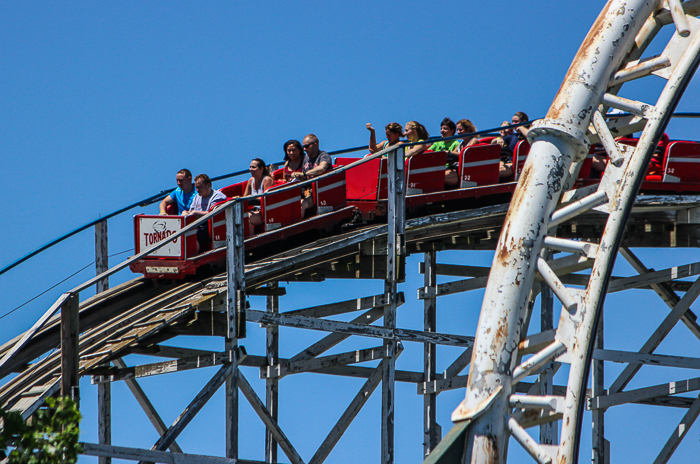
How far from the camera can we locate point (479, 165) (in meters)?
12.8

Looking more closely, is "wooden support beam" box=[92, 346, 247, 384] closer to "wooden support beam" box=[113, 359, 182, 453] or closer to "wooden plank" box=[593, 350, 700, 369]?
"wooden support beam" box=[113, 359, 182, 453]

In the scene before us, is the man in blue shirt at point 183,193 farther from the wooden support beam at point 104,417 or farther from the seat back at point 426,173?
the seat back at point 426,173

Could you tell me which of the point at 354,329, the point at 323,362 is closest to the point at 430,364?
the point at 323,362

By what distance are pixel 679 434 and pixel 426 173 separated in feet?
19.2

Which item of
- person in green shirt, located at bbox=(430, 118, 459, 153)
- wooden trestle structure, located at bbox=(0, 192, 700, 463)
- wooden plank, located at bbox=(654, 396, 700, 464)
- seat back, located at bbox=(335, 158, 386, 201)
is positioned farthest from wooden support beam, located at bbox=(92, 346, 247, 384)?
wooden plank, located at bbox=(654, 396, 700, 464)

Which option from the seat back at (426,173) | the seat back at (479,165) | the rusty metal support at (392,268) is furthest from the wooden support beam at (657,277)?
the rusty metal support at (392,268)

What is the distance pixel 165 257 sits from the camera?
10.7 meters

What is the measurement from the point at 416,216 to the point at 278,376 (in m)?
3.60

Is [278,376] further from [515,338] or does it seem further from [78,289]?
[515,338]

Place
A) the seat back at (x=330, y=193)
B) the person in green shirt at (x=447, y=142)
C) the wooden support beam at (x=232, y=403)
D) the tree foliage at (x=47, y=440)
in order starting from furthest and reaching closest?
the person in green shirt at (x=447, y=142), the seat back at (x=330, y=193), the wooden support beam at (x=232, y=403), the tree foliage at (x=47, y=440)

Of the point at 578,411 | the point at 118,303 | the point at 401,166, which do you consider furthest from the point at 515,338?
the point at 118,303

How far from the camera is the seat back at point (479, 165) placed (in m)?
12.7

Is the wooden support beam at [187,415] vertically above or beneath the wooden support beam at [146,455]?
above

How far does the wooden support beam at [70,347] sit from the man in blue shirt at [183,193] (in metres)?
3.74
